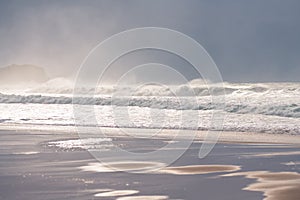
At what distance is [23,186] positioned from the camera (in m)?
12.6

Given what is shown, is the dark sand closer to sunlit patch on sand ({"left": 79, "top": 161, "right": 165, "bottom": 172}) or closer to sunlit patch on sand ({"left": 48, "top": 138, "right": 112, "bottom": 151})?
sunlit patch on sand ({"left": 79, "top": 161, "right": 165, "bottom": 172})

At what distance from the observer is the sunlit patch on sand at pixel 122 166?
50.4ft

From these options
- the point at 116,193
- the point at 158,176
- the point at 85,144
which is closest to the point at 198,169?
the point at 158,176

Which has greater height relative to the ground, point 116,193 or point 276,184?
point 116,193

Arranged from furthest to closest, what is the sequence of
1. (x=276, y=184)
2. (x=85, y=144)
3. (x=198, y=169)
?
1. (x=85, y=144)
2. (x=198, y=169)
3. (x=276, y=184)

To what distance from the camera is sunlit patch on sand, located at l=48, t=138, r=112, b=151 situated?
21.1m

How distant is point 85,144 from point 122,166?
6.50m

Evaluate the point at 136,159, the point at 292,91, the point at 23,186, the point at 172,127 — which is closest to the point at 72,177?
the point at 23,186

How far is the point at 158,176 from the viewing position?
14344 mm

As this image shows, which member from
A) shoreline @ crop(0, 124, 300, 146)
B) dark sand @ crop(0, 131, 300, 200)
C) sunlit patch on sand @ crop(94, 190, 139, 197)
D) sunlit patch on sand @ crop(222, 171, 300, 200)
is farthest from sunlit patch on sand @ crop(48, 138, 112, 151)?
sunlit patch on sand @ crop(94, 190, 139, 197)

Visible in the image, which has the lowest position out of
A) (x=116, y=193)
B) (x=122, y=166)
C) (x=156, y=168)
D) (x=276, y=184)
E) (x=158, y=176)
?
(x=276, y=184)

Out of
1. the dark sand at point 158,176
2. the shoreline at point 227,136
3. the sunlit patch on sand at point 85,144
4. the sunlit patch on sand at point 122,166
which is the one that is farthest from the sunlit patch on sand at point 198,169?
the shoreline at point 227,136

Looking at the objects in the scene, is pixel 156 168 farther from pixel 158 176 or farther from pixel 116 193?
pixel 116 193

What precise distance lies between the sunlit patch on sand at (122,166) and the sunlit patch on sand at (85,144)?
4.04m
